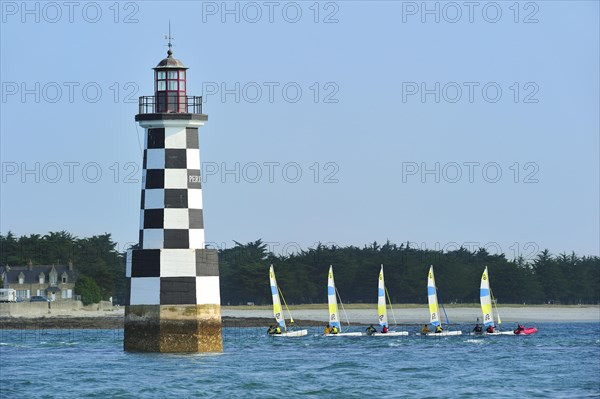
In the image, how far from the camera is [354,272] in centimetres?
15412

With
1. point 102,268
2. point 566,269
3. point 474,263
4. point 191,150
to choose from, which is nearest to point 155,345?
point 191,150

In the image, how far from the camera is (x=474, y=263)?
158m

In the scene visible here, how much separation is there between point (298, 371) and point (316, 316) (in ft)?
251

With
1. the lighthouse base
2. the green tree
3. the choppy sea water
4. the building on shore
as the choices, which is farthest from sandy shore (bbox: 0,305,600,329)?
the lighthouse base

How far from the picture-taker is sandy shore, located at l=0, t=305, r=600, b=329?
9425 cm

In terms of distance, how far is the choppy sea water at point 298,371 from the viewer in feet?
133

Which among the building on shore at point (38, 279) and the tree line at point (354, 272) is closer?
the building on shore at point (38, 279)

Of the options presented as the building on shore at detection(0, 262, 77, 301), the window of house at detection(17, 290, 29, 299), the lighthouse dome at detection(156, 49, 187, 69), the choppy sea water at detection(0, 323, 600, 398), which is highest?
the lighthouse dome at detection(156, 49, 187, 69)

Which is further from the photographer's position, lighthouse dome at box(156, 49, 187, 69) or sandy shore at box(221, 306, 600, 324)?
sandy shore at box(221, 306, 600, 324)

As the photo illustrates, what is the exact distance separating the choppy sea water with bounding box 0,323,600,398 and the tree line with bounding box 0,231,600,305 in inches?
3108

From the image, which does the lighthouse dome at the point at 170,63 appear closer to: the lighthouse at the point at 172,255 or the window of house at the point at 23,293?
the lighthouse at the point at 172,255

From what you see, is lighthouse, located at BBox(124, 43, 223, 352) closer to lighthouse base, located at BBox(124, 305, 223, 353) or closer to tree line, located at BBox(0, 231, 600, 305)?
lighthouse base, located at BBox(124, 305, 223, 353)

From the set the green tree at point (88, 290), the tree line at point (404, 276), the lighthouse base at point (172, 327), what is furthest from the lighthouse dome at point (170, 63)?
the tree line at point (404, 276)

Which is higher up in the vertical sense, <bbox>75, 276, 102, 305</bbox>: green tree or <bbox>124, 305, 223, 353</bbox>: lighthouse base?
<bbox>75, 276, 102, 305</bbox>: green tree
